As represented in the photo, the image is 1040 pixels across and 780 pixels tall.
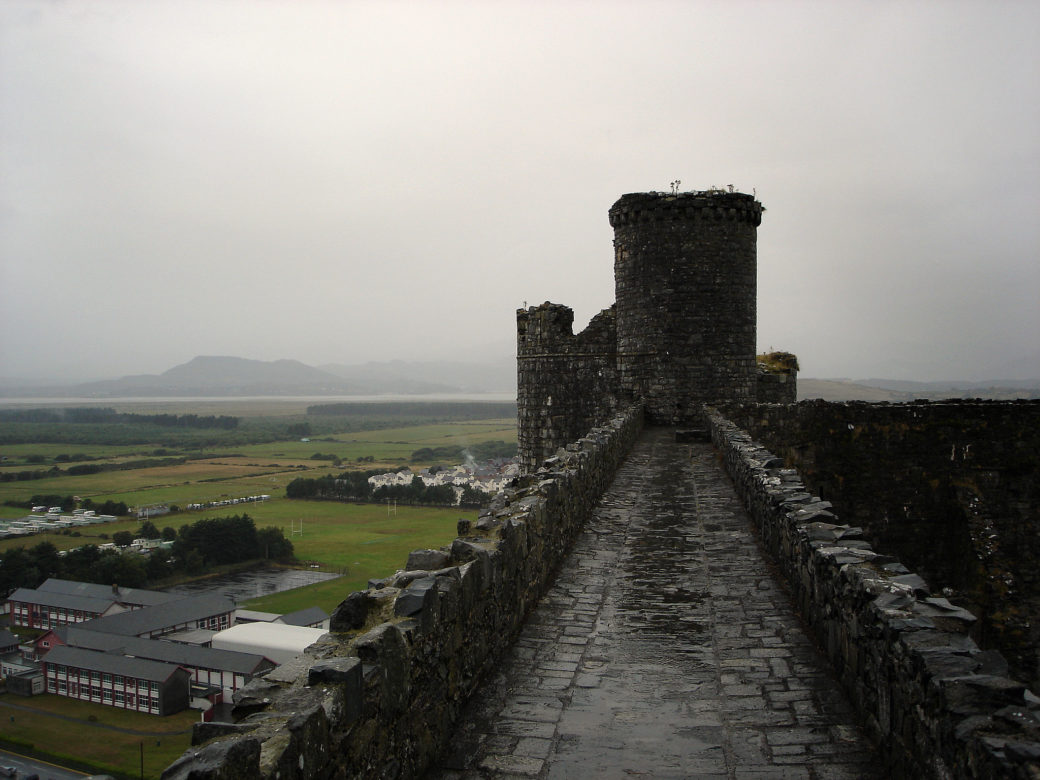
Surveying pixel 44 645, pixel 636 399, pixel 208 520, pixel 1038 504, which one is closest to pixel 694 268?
pixel 636 399

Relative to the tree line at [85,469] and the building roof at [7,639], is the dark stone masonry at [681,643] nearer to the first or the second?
the building roof at [7,639]

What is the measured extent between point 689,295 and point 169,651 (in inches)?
743

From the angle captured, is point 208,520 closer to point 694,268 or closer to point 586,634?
point 694,268

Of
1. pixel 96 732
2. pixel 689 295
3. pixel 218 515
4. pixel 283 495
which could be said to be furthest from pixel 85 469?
pixel 689 295

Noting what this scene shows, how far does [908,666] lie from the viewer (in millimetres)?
3170

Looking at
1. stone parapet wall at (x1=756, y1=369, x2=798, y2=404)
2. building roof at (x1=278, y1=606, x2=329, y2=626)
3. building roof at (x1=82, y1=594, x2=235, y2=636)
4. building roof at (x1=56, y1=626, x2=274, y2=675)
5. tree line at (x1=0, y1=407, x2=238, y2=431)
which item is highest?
stone parapet wall at (x1=756, y1=369, x2=798, y2=404)

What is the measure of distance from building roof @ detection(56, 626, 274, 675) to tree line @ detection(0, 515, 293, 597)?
12719 millimetres

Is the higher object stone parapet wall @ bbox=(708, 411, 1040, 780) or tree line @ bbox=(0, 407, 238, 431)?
stone parapet wall @ bbox=(708, 411, 1040, 780)

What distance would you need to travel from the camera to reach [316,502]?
60656 millimetres

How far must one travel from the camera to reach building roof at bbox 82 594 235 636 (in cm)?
2803

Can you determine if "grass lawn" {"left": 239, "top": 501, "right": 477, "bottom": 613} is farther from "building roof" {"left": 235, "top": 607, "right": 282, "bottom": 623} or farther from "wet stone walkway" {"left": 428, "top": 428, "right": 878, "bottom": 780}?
"wet stone walkway" {"left": 428, "top": 428, "right": 878, "bottom": 780}

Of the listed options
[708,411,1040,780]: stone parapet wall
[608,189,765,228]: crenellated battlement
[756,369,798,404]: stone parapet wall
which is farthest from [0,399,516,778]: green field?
[708,411,1040,780]: stone parapet wall

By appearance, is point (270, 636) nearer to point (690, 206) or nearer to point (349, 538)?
point (690, 206)

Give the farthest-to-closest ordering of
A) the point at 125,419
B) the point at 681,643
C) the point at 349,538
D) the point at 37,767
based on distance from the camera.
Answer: the point at 125,419, the point at 349,538, the point at 37,767, the point at 681,643
